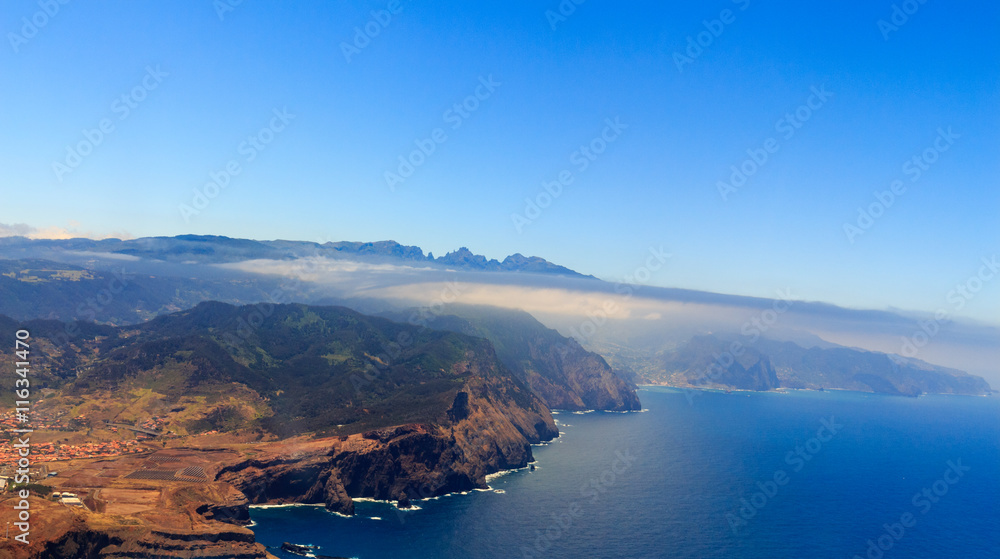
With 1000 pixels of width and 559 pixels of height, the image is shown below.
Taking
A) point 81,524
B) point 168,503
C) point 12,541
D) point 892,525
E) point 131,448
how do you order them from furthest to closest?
1. point 131,448
2. point 892,525
3. point 168,503
4. point 81,524
5. point 12,541

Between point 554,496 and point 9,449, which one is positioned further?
point 554,496

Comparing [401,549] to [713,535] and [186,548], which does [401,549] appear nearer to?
[186,548]

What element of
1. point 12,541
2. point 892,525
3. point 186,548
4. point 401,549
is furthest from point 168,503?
point 892,525

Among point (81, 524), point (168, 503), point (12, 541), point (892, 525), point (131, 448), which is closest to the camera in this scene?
point (12, 541)

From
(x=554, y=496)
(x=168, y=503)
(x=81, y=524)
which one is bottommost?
(x=554, y=496)

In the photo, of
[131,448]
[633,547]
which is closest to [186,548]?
[131,448]

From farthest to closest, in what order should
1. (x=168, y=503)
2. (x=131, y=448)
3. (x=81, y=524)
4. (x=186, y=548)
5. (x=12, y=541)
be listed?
(x=131, y=448), (x=168, y=503), (x=186, y=548), (x=81, y=524), (x=12, y=541)

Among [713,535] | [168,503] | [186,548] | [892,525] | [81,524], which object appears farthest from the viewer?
[892,525]

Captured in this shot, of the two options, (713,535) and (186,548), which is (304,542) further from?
(713,535)

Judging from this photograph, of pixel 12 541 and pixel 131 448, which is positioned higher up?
pixel 12 541
